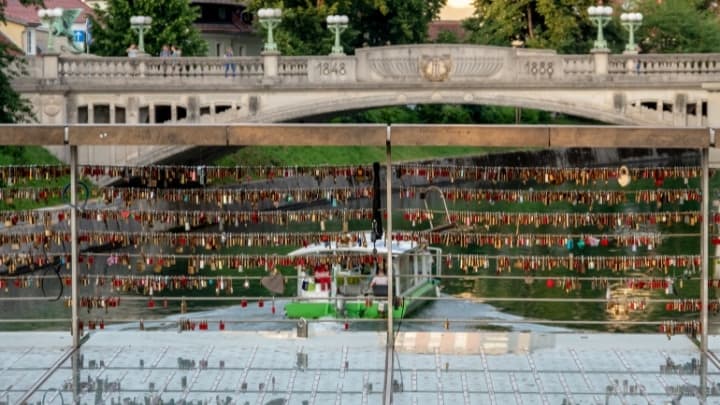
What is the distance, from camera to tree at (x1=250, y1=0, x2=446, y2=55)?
66.2 metres

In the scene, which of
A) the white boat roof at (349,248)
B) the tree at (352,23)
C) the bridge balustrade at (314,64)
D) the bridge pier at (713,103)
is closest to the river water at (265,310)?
the white boat roof at (349,248)

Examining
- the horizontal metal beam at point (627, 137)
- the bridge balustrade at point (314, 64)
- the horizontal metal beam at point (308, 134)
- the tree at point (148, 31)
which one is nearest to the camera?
the horizontal metal beam at point (627, 137)

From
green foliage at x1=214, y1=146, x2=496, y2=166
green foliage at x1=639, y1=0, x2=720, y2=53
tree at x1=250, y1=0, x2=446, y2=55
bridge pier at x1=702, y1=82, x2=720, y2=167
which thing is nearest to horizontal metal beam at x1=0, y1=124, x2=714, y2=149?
bridge pier at x1=702, y1=82, x2=720, y2=167

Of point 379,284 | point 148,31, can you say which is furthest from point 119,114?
point 379,284

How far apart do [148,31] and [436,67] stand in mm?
16282

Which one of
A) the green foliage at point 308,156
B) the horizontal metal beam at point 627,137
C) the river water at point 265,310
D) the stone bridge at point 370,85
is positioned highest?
the stone bridge at point 370,85

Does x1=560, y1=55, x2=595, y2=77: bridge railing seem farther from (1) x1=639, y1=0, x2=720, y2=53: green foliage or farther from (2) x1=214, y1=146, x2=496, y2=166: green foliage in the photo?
(1) x1=639, y1=0, x2=720, y2=53: green foliage

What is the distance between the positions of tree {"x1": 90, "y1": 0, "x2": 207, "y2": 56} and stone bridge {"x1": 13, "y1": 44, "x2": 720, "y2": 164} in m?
11.9

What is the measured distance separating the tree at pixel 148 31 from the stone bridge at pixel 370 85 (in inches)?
469

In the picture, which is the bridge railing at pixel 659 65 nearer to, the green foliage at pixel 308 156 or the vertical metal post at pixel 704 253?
the green foliage at pixel 308 156

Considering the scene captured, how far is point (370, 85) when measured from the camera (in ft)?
158

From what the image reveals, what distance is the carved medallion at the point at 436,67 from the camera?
1880 inches

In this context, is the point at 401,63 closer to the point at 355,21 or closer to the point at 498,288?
the point at 498,288

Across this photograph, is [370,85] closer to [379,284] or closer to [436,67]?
[436,67]
